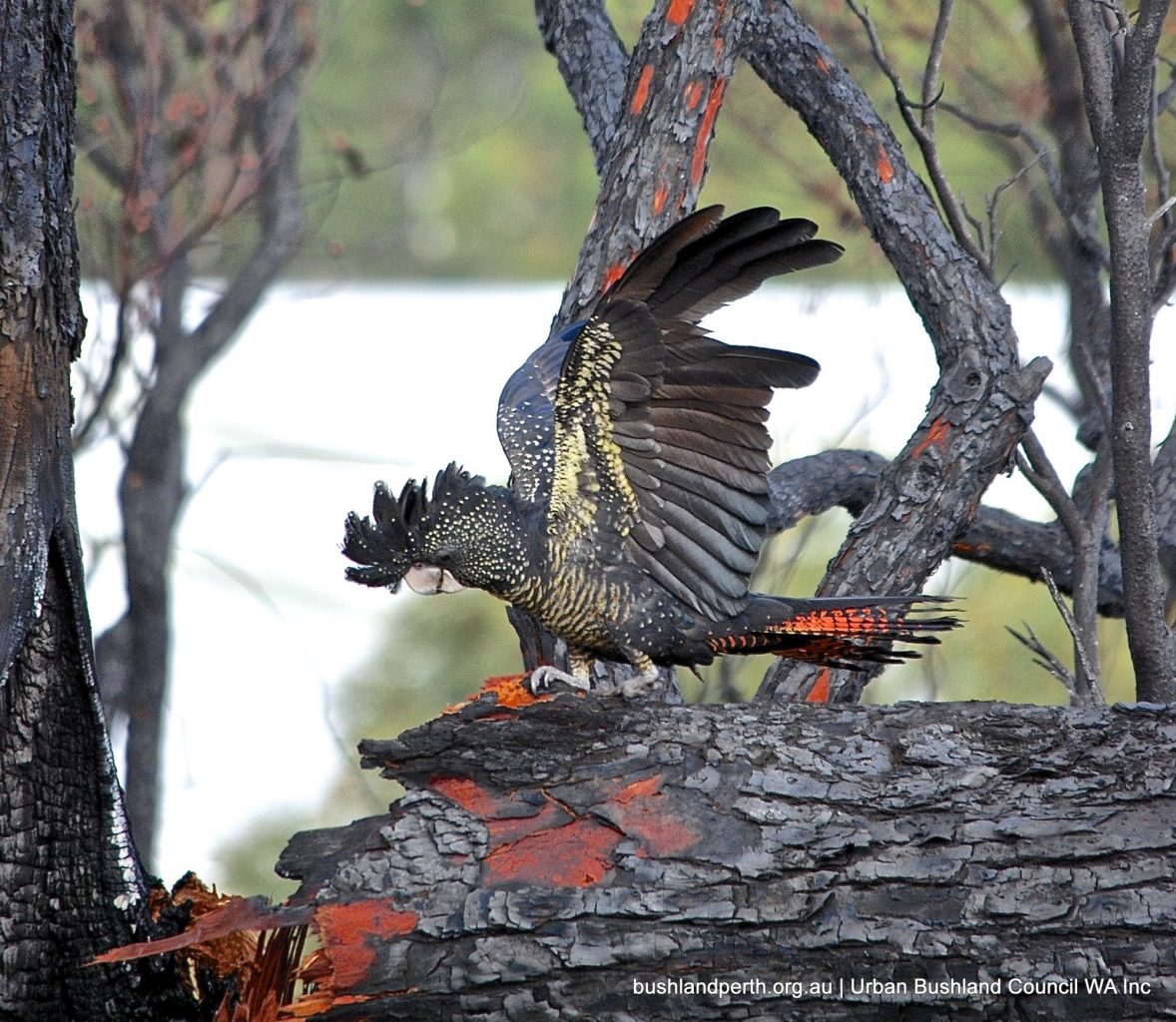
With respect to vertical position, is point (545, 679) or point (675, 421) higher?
point (675, 421)

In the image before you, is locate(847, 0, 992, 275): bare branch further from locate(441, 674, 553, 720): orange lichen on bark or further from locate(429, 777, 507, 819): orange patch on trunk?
locate(429, 777, 507, 819): orange patch on trunk

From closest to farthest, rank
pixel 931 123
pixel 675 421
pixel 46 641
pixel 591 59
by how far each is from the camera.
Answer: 1. pixel 46 641
2. pixel 675 421
3. pixel 931 123
4. pixel 591 59

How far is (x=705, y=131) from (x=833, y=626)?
128 cm

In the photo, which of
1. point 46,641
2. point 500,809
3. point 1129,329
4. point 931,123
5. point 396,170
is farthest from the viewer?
point 396,170

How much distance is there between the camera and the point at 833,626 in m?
2.58

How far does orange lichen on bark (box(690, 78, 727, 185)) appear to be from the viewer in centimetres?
318

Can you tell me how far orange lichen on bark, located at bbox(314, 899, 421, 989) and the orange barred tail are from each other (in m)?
0.83

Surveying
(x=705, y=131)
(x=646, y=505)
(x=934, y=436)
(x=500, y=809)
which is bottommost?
(x=500, y=809)

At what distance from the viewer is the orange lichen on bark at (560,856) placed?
2098 mm

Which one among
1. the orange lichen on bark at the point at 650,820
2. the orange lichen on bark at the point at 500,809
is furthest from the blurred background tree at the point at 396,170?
the orange lichen on bark at the point at 500,809

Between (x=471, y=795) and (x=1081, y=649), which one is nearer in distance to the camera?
(x=471, y=795)

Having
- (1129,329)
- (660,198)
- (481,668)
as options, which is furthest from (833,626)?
(481,668)

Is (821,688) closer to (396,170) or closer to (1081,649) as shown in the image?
(1081,649)

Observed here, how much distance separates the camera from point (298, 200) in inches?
195
